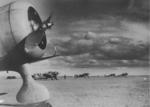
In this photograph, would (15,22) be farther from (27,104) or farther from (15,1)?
(27,104)

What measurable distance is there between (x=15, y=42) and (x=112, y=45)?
2.25 m

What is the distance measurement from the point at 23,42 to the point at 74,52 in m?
1.29

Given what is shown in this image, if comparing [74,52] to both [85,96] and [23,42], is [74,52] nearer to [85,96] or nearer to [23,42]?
[85,96]

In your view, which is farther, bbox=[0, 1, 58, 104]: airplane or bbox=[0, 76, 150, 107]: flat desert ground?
bbox=[0, 76, 150, 107]: flat desert ground

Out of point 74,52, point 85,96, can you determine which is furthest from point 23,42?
point 85,96

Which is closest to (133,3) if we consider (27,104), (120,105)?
(120,105)

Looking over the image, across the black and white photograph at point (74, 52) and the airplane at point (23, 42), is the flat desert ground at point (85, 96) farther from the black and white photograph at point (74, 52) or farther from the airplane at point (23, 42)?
the airplane at point (23, 42)

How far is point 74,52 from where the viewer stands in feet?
17.3

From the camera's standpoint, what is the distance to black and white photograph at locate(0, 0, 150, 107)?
15.4 feet

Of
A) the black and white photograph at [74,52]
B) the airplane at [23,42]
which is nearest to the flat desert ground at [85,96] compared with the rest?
the black and white photograph at [74,52]

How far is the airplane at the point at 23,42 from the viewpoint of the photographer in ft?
14.4

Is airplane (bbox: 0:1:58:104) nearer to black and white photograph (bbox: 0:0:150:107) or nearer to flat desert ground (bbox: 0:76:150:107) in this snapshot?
black and white photograph (bbox: 0:0:150:107)

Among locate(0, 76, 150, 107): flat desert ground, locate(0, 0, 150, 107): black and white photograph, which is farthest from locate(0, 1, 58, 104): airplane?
locate(0, 76, 150, 107): flat desert ground

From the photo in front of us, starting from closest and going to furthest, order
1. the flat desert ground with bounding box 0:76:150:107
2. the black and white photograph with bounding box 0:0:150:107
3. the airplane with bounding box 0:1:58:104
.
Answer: the airplane with bounding box 0:1:58:104 < the black and white photograph with bounding box 0:0:150:107 < the flat desert ground with bounding box 0:76:150:107
